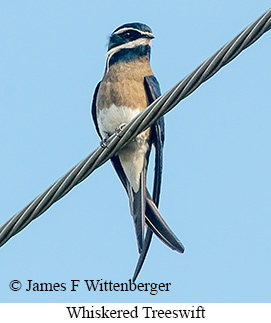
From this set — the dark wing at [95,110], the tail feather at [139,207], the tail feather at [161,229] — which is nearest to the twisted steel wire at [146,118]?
the tail feather at [161,229]

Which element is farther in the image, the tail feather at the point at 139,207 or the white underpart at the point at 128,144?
the white underpart at the point at 128,144

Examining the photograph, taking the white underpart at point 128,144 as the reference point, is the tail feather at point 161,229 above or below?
below


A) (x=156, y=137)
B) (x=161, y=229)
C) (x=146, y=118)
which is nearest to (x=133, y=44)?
(x=156, y=137)

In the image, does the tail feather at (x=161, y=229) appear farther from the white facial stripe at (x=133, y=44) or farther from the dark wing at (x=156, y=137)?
the white facial stripe at (x=133, y=44)

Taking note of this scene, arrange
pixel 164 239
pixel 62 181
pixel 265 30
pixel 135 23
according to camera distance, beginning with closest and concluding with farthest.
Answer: pixel 265 30 → pixel 62 181 → pixel 164 239 → pixel 135 23

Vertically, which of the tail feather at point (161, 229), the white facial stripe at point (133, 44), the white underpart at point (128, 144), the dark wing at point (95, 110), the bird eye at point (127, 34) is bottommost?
the tail feather at point (161, 229)

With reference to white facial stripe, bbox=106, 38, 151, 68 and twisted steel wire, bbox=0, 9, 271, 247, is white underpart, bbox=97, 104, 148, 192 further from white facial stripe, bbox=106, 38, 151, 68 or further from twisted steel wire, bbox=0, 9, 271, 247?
twisted steel wire, bbox=0, 9, 271, 247
